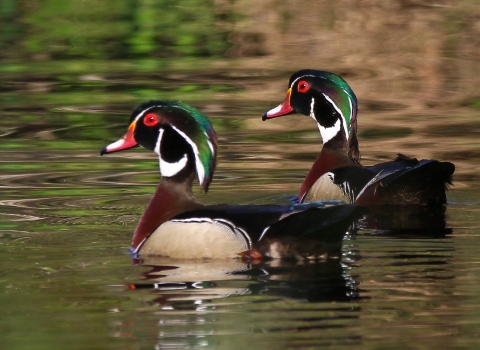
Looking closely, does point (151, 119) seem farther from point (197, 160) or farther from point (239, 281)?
point (239, 281)

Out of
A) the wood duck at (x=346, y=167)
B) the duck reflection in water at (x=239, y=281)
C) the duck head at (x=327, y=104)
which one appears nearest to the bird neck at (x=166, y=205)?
the duck reflection in water at (x=239, y=281)

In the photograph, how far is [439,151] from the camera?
13.0 m

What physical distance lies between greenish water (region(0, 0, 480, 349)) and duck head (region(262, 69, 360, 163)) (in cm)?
66

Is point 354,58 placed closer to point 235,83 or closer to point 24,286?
point 235,83

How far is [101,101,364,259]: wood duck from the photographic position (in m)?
7.89

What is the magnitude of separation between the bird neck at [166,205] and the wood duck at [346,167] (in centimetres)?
220

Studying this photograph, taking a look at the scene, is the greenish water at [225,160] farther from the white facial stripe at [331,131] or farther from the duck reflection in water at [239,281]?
the white facial stripe at [331,131]

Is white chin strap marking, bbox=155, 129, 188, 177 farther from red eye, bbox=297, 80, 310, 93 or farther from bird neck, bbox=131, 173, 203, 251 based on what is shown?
red eye, bbox=297, 80, 310, 93

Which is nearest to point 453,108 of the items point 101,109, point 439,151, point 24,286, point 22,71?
point 439,151

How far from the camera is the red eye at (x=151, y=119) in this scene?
8664mm

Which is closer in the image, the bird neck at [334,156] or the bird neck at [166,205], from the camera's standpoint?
the bird neck at [166,205]

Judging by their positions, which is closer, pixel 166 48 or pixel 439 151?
pixel 439 151

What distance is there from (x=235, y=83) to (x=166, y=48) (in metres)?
4.24

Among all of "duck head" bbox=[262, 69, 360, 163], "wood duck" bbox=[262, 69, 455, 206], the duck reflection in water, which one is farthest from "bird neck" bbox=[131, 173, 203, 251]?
"duck head" bbox=[262, 69, 360, 163]
